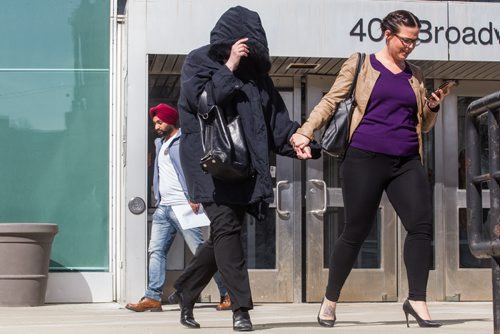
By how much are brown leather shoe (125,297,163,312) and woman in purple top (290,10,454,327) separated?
2.55 meters

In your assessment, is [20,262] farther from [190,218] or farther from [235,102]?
[235,102]

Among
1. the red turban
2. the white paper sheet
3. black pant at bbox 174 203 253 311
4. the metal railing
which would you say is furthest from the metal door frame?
the metal railing

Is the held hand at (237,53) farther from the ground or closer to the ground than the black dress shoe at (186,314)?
farther from the ground

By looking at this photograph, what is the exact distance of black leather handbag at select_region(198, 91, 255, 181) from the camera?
5613 mm

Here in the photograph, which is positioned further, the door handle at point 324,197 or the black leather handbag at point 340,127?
the door handle at point 324,197

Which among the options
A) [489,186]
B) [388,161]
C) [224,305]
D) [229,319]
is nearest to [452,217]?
[224,305]

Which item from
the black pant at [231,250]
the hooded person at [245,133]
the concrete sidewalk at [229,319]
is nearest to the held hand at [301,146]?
the hooded person at [245,133]

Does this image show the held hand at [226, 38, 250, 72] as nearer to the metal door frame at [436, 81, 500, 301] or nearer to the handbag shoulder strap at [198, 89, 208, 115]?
the handbag shoulder strap at [198, 89, 208, 115]

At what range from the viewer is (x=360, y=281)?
31.3 ft

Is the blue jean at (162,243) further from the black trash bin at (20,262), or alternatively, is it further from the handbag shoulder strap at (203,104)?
the handbag shoulder strap at (203,104)

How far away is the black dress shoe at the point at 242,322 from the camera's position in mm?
5738

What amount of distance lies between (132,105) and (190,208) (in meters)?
1.09

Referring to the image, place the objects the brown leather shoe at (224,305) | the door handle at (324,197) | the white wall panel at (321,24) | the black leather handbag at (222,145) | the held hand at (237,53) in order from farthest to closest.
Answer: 1. the door handle at (324,197)
2. the white wall panel at (321,24)
3. the brown leather shoe at (224,305)
4. the held hand at (237,53)
5. the black leather handbag at (222,145)

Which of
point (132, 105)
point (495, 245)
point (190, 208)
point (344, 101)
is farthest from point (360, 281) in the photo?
point (495, 245)
